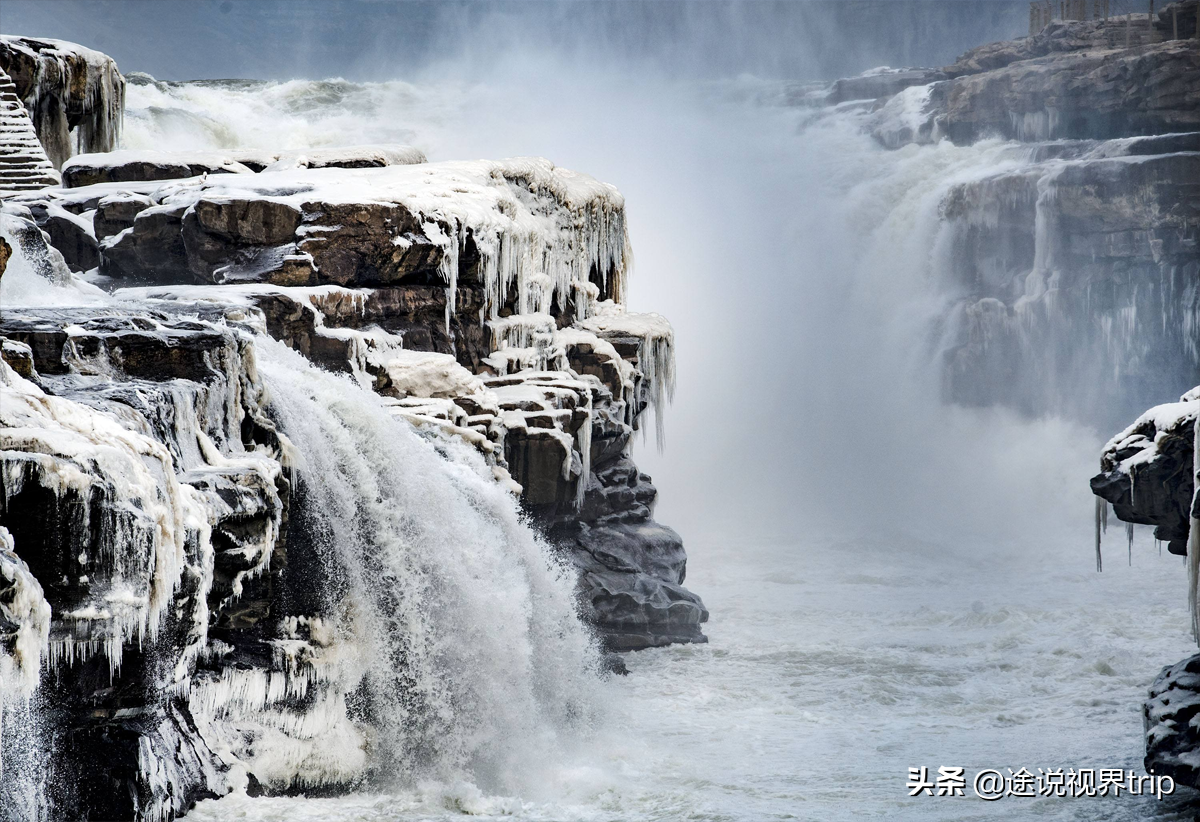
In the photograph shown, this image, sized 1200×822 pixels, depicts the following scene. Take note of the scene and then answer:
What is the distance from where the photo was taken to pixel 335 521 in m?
8.70

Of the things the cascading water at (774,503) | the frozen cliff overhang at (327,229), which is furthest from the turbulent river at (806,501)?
the frozen cliff overhang at (327,229)

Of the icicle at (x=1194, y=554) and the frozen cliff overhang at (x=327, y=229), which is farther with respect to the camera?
the frozen cliff overhang at (x=327, y=229)

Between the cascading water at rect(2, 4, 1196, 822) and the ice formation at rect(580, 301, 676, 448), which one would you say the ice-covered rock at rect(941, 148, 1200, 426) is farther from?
the ice formation at rect(580, 301, 676, 448)

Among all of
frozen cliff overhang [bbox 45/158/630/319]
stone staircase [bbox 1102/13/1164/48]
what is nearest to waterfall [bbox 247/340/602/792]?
frozen cliff overhang [bbox 45/158/630/319]

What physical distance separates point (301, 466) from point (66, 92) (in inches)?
375

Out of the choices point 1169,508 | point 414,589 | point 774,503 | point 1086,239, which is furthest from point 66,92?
point 1086,239

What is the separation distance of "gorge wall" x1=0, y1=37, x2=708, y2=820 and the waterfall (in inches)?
0.9

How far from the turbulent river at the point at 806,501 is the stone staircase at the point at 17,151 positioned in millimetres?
8427

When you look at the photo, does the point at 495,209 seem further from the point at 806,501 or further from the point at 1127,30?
the point at 1127,30

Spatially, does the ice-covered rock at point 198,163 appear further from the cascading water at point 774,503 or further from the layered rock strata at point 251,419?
the cascading water at point 774,503

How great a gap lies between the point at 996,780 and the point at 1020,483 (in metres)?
16.4

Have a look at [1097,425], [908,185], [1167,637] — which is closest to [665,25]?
[908,185]

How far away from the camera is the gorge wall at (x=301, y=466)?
18.0 ft

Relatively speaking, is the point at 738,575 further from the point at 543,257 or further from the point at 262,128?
the point at 262,128
